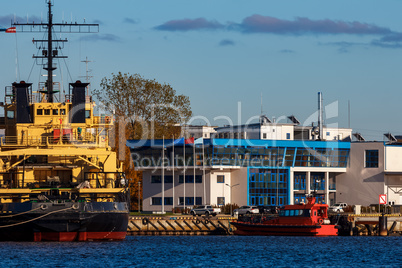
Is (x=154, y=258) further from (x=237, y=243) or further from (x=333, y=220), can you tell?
(x=333, y=220)

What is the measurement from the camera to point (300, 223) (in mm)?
83312

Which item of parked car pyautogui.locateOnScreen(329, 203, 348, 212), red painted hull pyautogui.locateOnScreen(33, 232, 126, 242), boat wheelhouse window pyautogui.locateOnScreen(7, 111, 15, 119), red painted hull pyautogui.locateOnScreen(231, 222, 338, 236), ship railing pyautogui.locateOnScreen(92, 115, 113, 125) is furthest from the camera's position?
parked car pyautogui.locateOnScreen(329, 203, 348, 212)

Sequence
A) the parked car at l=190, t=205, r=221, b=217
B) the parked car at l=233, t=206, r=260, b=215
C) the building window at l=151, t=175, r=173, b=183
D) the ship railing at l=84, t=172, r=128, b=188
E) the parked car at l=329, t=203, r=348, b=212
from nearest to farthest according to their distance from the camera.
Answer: the ship railing at l=84, t=172, r=128, b=188
the parked car at l=190, t=205, r=221, b=217
the parked car at l=233, t=206, r=260, b=215
the parked car at l=329, t=203, r=348, b=212
the building window at l=151, t=175, r=173, b=183

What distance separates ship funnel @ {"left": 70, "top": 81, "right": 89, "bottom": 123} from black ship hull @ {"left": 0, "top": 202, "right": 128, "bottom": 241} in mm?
10498

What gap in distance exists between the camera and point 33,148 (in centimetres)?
6881

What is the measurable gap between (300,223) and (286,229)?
1.47 meters

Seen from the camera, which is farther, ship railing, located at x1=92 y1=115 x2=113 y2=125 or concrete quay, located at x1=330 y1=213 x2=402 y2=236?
concrete quay, located at x1=330 y1=213 x2=402 y2=236

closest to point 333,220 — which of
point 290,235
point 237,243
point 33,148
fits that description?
point 290,235

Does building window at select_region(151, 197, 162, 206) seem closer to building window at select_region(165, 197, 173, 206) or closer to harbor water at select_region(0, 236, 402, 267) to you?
building window at select_region(165, 197, 173, 206)

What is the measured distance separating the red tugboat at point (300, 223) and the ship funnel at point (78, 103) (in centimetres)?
2265

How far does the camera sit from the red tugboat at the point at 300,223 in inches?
3260

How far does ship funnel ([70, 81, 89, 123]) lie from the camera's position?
71.3 m

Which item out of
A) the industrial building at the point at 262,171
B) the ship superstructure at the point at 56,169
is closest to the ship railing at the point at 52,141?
the ship superstructure at the point at 56,169

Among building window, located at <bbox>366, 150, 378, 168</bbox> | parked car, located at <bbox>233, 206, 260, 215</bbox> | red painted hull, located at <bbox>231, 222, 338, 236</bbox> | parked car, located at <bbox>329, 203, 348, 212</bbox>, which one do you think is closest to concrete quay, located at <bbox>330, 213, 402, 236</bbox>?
red painted hull, located at <bbox>231, 222, 338, 236</bbox>
